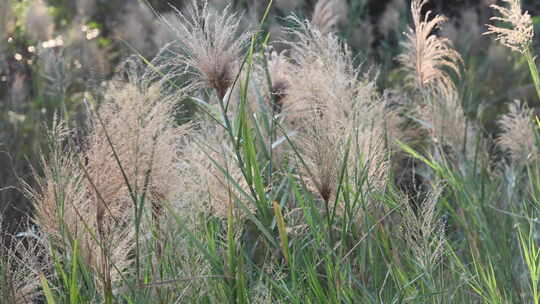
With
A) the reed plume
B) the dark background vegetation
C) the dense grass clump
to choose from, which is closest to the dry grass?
the dense grass clump

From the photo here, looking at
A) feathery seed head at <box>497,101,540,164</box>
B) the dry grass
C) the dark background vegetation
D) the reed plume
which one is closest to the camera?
the dry grass

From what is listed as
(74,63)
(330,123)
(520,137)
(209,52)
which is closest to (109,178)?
(209,52)

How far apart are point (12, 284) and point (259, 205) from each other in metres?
0.77

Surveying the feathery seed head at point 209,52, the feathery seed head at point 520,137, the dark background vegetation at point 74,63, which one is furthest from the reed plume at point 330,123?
the dark background vegetation at point 74,63

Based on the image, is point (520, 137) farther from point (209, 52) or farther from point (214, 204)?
point (209, 52)

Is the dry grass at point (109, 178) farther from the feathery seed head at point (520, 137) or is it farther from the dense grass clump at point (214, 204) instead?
the feathery seed head at point (520, 137)

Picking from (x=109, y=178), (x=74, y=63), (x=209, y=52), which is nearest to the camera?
(x=109, y=178)

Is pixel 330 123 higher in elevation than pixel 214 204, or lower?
higher

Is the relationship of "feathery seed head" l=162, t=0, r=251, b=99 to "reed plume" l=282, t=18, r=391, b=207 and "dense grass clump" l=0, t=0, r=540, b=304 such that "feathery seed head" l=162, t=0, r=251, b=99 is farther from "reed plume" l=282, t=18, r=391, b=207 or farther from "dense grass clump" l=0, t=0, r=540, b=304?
"reed plume" l=282, t=18, r=391, b=207

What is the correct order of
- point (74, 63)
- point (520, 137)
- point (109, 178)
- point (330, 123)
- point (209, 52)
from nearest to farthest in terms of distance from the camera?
point (109, 178) < point (209, 52) < point (330, 123) < point (520, 137) < point (74, 63)

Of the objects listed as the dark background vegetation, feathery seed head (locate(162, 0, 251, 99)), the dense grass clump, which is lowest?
the dense grass clump

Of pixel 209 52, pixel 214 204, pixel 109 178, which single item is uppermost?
pixel 209 52

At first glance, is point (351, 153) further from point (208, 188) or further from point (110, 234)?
point (110, 234)

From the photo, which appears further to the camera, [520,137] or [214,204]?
[520,137]
